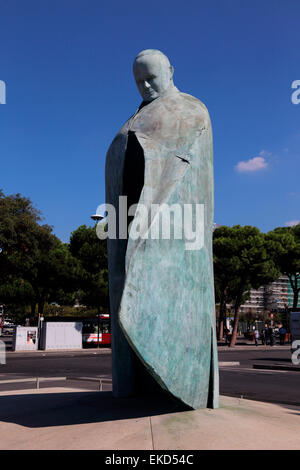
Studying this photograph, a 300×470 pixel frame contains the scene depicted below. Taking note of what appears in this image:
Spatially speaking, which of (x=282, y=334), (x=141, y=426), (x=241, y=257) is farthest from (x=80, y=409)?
(x=282, y=334)

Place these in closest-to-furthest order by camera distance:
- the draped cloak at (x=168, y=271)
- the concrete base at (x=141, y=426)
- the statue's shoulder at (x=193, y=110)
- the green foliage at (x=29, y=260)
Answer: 1. the concrete base at (x=141, y=426)
2. the draped cloak at (x=168, y=271)
3. the statue's shoulder at (x=193, y=110)
4. the green foliage at (x=29, y=260)

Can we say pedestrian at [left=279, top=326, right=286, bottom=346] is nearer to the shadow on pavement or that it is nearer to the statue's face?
the shadow on pavement

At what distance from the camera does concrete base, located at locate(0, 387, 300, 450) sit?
335cm

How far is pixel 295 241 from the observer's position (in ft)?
134

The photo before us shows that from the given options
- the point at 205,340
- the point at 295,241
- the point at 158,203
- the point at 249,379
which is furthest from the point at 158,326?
the point at 295,241

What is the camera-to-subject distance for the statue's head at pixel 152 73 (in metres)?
5.01

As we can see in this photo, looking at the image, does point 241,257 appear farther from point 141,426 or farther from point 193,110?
point 141,426

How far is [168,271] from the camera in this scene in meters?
4.06

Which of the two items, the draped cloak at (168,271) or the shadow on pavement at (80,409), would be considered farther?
the shadow on pavement at (80,409)

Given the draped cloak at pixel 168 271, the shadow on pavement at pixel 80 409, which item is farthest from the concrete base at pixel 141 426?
the draped cloak at pixel 168 271

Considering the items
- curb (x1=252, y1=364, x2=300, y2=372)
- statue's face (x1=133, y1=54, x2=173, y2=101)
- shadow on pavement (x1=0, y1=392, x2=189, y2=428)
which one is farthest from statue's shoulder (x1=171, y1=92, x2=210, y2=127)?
curb (x1=252, y1=364, x2=300, y2=372)

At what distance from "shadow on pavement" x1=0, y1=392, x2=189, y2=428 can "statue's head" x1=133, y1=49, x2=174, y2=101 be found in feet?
11.6

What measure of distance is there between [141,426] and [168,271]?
1.39 metres

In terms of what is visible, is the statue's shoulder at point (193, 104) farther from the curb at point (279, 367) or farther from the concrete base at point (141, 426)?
the curb at point (279, 367)
